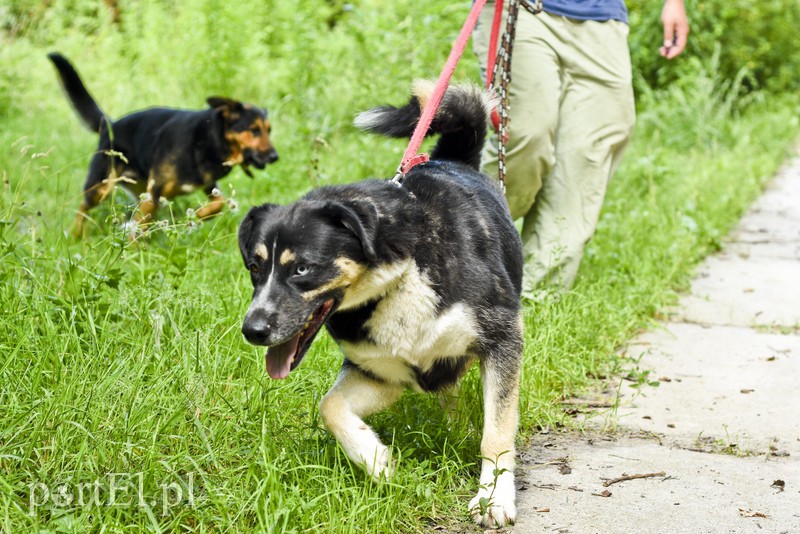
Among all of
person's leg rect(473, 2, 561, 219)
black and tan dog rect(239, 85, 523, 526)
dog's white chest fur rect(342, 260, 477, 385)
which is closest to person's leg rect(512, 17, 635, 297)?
person's leg rect(473, 2, 561, 219)

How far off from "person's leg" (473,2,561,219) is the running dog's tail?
3412 millimetres

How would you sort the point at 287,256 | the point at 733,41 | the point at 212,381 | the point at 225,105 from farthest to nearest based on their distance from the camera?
1. the point at 733,41
2. the point at 225,105
3. the point at 212,381
4. the point at 287,256

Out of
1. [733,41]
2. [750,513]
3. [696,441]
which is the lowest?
[733,41]

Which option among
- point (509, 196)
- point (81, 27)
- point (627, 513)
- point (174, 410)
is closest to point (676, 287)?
point (509, 196)

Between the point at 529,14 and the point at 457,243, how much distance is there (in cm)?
213

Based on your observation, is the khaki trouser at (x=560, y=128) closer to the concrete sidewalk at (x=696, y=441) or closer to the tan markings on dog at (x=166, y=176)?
the concrete sidewalk at (x=696, y=441)

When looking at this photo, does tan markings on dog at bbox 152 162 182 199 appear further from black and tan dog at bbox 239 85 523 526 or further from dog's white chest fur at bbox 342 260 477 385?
dog's white chest fur at bbox 342 260 477 385

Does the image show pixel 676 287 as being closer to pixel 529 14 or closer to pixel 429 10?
pixel 529 14

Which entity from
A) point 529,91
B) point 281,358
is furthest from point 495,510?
point 529,91

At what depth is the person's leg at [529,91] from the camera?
14.4ft

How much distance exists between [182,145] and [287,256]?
14.0 feet

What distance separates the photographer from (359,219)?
8.17ft

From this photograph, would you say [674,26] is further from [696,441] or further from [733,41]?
[733,41]

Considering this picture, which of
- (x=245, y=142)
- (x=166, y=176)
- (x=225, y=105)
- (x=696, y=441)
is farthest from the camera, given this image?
(x=225, y=105)
